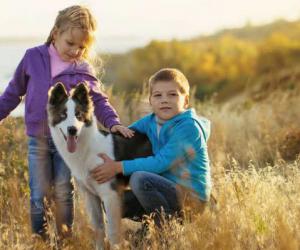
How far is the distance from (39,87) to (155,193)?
1248 millimetres

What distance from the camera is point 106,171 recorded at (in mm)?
4961

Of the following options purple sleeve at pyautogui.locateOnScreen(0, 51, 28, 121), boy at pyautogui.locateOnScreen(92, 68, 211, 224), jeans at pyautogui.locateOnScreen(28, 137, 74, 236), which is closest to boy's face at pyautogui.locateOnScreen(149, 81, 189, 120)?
boy at pyautogui.locateOnScreen(92, 68, 211, 224)

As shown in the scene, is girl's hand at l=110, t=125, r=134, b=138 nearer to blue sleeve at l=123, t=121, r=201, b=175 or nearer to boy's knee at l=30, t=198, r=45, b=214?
blue sleeve at l=123, t=121, r=201, b=175

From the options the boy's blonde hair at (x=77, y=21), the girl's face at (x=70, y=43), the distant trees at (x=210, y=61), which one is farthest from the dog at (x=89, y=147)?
the distant trees at (x=210, y=61)

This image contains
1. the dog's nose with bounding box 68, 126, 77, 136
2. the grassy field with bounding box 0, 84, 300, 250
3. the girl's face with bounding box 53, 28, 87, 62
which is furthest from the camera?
the girl's face with bounding box 53, 28, 87, 62

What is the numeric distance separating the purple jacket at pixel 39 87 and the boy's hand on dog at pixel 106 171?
47 cm

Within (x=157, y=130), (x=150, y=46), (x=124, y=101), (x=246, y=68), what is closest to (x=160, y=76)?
(x=157, y=130)

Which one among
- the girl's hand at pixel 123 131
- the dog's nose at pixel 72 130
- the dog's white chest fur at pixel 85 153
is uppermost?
the dog's nose at pixel 72 130

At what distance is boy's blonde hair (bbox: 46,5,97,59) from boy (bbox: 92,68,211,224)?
25.6 inches

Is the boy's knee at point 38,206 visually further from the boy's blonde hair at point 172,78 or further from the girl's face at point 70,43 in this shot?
the boy's blonde hair at point 172,78

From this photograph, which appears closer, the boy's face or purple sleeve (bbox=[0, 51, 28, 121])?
the boy's face

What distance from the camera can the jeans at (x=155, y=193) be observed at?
16.0 ft

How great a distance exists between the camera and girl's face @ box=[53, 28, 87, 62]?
516 cm

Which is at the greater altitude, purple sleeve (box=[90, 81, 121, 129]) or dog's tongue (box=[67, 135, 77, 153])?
purple sleeve (box=[90, 81, 121, 129])
